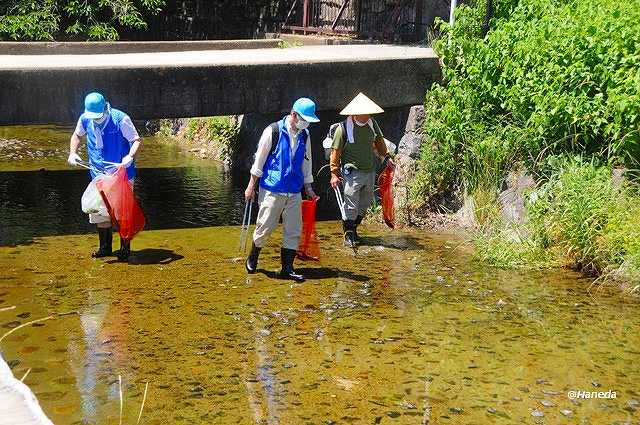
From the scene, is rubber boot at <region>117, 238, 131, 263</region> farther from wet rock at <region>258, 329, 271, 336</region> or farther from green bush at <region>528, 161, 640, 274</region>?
green bush at <region>528, 161, 640, 274</region>

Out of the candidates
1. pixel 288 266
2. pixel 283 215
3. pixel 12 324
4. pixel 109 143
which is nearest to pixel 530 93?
pixel 283 215

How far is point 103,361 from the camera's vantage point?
8.08 metres

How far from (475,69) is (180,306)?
5.55 meters

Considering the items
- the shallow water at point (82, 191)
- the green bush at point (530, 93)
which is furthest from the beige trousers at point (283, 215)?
the green bush at point (530, 93)

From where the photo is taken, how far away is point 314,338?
28.8 ft

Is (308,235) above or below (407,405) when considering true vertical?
above

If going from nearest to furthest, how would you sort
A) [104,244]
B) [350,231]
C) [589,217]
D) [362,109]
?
[589,217] → [104,244] → [362,109] → [350,231]

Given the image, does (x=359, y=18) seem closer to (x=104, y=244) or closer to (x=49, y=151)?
(x=49, y=151)

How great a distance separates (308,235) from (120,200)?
204 centimetres

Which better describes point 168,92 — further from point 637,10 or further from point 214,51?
point 637,10

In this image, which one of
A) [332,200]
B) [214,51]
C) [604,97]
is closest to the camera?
[604,97]

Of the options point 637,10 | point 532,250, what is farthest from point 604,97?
point 532,250

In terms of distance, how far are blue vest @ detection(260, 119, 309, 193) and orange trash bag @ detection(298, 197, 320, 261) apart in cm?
54

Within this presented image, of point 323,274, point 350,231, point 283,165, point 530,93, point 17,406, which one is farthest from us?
point 530,93
